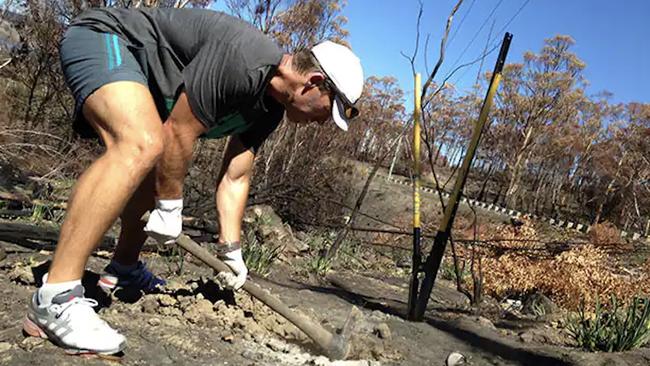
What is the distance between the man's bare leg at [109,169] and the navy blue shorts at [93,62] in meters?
0.04

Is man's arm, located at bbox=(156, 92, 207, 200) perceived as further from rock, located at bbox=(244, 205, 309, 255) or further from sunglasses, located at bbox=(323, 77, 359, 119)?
rock, located at bbox=(244, 205, 309, 255)

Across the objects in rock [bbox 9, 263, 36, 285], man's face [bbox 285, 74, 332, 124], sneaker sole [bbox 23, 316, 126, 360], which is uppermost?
man's face [bbox 285, 74, 332, 124]

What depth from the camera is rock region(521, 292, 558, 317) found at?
5727 mm

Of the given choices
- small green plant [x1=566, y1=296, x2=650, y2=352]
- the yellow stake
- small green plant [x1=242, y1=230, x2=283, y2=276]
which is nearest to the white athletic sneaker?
small green plant [x1=242, y1=230, x2=283, y2=276]

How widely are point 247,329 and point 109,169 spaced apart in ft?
3.81

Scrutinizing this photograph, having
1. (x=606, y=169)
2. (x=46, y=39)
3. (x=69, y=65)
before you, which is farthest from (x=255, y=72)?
Answer: (x=606, y=169)

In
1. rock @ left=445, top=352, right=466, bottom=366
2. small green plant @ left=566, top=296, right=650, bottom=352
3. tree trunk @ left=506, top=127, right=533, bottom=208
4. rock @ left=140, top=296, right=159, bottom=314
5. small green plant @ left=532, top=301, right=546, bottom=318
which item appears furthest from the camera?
tree trunk @ left=506, top=127, right=533, bottom=208

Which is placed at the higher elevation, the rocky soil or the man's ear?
the man's ear

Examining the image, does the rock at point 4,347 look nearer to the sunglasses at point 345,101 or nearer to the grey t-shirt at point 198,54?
the grey t-shirt at point 198,54

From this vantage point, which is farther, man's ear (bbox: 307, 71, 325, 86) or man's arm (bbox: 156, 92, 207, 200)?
man's ear (bbox: 307, 71, 325, 86)

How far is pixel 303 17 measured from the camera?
38.9ft

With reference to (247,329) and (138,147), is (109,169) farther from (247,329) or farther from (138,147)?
(247,329)

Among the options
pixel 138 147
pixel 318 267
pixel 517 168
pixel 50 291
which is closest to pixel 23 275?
pixel 50 291

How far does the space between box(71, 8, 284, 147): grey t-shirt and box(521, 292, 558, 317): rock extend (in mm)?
4682
